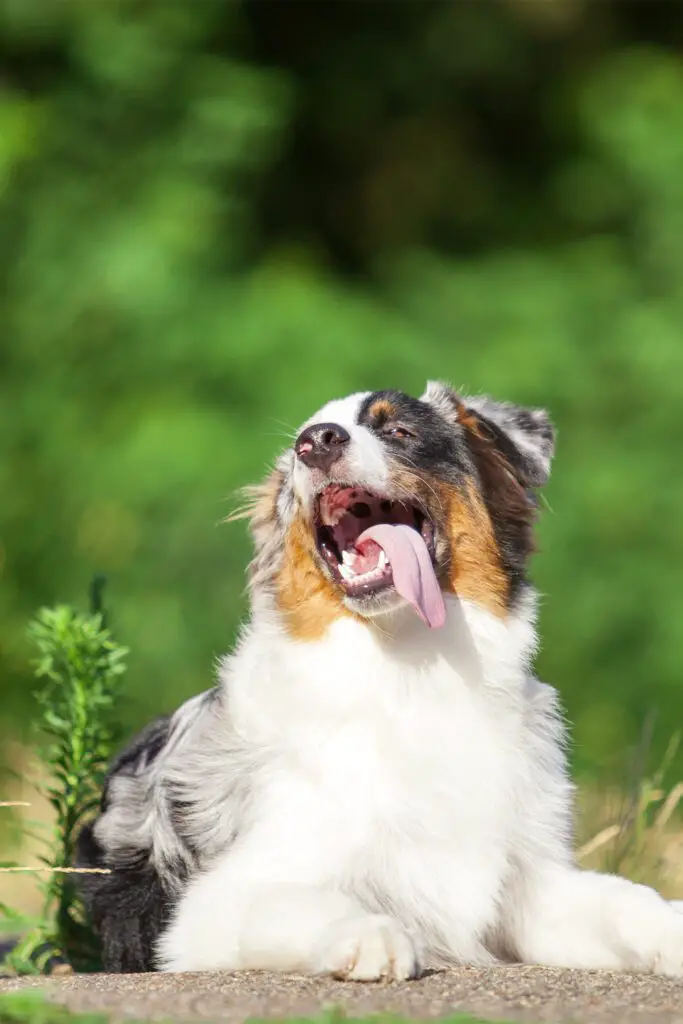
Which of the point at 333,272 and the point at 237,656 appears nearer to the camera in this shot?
the point at 237,656

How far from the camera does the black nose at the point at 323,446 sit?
4535mm

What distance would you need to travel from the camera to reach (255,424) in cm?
1063

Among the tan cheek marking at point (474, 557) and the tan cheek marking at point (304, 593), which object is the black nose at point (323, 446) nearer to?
the tan cheek marking at point (304, 593)

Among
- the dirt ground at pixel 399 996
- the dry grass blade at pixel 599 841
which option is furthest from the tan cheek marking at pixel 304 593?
the dry grass blade at pixel 599 841

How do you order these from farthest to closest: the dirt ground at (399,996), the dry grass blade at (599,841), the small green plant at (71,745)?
the dry grass blade at (599,841)
the small green plant at (71,745)
the dirt ground at (399,996)

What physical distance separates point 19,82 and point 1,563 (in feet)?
12.2

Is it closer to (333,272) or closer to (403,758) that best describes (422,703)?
(403,758)

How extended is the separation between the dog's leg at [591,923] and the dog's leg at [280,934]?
2.31 ft

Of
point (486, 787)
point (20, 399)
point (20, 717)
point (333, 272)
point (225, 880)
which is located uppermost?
point (333, 272)

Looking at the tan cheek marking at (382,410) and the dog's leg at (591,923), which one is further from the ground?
the tan cheek marking at (382,410)

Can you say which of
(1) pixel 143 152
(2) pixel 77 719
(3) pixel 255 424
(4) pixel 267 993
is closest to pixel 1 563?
(3) pixel 255 424

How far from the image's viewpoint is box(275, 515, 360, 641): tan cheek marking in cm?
460

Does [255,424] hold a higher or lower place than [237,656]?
higher

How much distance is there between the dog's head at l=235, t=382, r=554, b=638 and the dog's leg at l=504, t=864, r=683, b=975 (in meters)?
0.89
